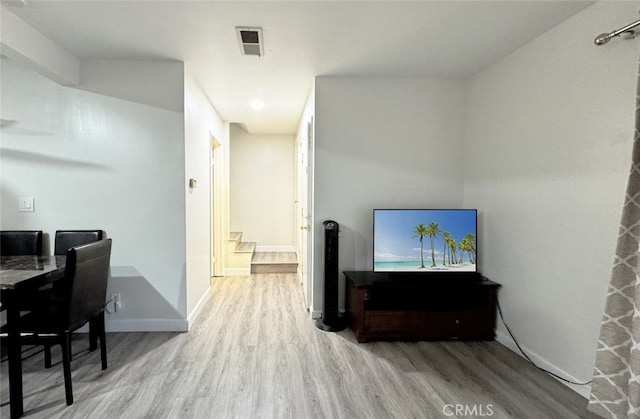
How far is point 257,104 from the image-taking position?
13.5ft

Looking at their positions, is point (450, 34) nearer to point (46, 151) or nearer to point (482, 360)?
point (482, 360)

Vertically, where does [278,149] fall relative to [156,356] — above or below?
above

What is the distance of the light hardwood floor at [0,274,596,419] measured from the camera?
1904 millimetres

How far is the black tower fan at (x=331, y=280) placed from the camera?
3.04 meters

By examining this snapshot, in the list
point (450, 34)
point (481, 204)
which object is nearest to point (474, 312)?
point (481, 204)

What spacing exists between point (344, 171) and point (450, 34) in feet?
4.60

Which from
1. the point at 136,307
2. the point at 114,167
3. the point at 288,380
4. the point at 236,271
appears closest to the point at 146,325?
the point at 136,307

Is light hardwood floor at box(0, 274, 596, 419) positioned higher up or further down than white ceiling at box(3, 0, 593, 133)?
further down

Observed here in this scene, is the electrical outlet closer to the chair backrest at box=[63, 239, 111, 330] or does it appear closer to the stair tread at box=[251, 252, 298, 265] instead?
the chair backrest at box=[63, 239, 111, 330]

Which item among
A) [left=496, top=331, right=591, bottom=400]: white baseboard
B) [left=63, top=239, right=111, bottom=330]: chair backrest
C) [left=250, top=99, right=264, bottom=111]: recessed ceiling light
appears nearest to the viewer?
[left=63, top=239, right=111, bottom=330]: chair backrest

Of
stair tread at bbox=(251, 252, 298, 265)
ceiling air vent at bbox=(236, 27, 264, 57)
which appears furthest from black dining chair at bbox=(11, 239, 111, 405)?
stair tread at bbox=(251, 252, 298, 265)

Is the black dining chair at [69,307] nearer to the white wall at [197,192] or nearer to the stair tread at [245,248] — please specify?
the white wall at [197,192]

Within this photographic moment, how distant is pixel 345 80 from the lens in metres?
3.21

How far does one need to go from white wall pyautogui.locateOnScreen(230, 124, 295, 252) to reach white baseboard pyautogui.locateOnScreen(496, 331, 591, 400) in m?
4.00
